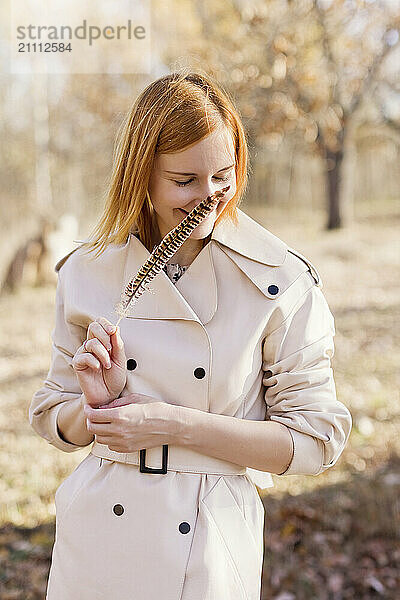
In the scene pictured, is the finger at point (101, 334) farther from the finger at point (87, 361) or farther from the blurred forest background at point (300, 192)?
the blurred forest background at point (300, 192)

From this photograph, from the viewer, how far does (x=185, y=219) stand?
1.24 meters

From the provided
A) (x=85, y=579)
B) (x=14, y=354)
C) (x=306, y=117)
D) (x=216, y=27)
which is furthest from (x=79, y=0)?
(x=85, y=579)

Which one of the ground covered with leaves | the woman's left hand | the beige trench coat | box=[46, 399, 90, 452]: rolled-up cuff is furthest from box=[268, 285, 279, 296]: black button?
the ground covered with leaves

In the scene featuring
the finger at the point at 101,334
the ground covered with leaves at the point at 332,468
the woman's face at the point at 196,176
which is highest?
the woman's face at the point at 196,176

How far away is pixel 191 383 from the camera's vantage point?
1354mm

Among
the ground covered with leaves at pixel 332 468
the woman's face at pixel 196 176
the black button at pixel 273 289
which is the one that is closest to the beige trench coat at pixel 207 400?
the black button at pixel 273 289

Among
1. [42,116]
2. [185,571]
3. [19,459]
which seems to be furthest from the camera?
[42,116]

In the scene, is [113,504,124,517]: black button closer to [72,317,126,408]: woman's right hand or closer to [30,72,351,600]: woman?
[30,72,351,600]: woman

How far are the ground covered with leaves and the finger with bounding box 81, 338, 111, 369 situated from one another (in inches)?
80.9

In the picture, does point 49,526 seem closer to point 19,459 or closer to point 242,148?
point 19,459

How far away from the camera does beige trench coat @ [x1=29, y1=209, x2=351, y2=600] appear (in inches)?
53.1

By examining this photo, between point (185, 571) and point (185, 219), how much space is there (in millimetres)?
641

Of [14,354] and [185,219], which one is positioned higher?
[185,219]

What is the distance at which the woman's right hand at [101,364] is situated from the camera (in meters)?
1.25
